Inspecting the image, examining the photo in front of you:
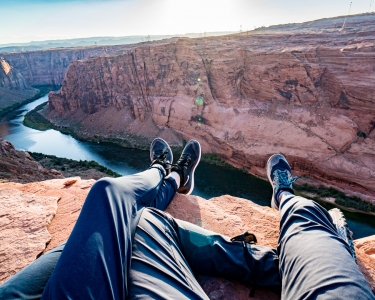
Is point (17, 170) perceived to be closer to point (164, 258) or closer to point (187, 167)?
point (187, 167)

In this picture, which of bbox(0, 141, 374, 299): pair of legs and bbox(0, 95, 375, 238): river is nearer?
bbox(0, 141, 374, 299): pair of legs

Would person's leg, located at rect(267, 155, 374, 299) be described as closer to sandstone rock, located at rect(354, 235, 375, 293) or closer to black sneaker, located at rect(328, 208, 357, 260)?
black sneaker, located at rect(328, 208, 357, 260)

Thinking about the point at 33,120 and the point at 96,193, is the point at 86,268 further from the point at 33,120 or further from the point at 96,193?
the point at 33,120

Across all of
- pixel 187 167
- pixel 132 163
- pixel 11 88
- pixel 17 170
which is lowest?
pixel 132 163

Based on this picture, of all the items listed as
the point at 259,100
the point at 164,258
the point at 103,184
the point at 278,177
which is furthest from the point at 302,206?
the point at 259,100

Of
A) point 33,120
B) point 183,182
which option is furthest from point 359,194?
point 33,120

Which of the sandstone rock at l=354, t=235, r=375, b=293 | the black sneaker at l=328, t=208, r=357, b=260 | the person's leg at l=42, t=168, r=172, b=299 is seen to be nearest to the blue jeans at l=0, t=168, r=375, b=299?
the person's leg at l=42, t=168, r=172, b=299
